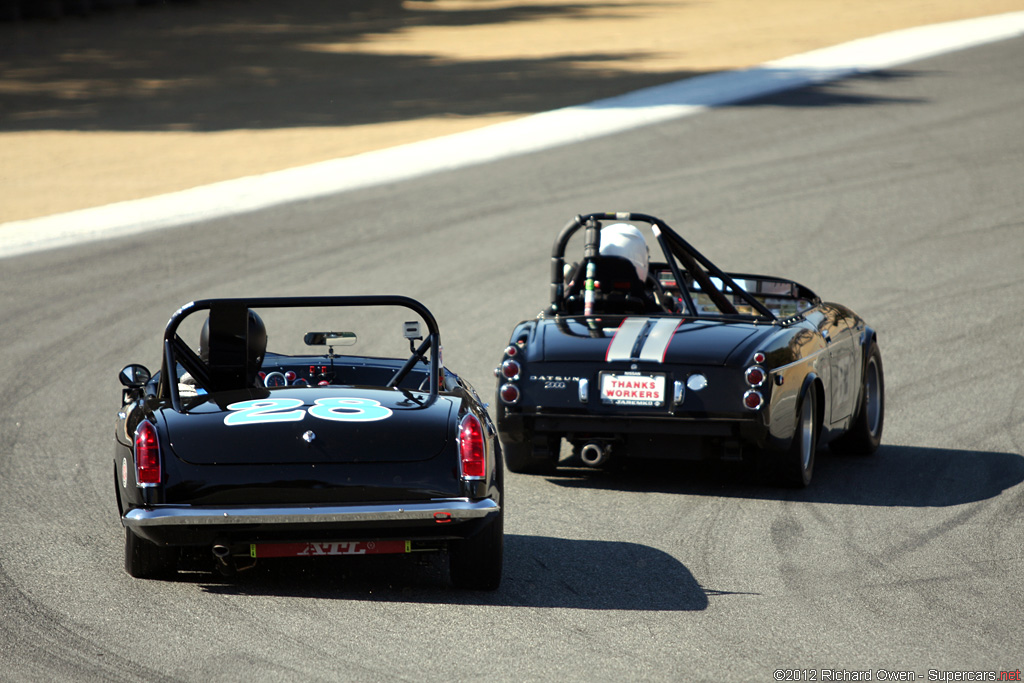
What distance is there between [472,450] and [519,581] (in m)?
0.76

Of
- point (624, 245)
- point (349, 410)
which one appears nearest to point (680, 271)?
point (624, 245)

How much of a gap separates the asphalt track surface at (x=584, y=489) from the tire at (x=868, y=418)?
0.22 metres

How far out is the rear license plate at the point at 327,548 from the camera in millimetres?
5441

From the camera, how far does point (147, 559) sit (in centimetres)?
588

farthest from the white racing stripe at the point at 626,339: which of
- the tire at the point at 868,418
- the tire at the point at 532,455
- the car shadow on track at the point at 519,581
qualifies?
the tire at the point at 868,418

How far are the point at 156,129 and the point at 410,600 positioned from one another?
19448 millimetres

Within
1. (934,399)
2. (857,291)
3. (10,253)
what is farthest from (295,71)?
(934,399)

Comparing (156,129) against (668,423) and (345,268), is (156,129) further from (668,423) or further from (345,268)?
(668,423)

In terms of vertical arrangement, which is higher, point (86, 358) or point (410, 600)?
point (410, 600)

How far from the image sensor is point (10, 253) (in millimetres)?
15977

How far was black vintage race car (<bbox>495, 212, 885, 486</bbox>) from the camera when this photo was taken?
7629 millimetres

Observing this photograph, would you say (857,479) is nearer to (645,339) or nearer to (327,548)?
(645,339)

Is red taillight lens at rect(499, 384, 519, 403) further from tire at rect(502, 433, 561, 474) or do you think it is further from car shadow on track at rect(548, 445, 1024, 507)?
car shadow on track at rect(548, 445, 1024, 507)

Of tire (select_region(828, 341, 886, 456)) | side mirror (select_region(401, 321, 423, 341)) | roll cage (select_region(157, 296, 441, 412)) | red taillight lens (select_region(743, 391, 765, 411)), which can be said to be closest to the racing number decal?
roll cage (select_region(157, 296, 441, 412))
